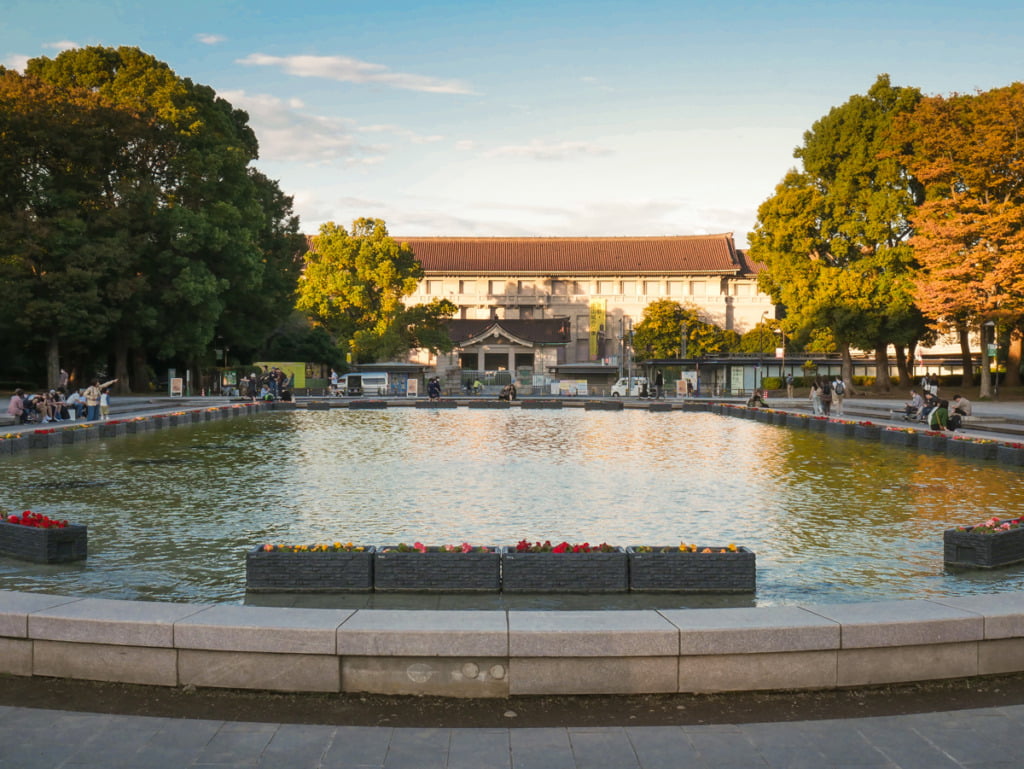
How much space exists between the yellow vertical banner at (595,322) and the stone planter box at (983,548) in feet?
289

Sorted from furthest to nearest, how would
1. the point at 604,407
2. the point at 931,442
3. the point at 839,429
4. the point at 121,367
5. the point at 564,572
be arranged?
the point at 121,367 < the point at 604,407 < the point at 839,429 < the point at 931,442 < the point at 564,572

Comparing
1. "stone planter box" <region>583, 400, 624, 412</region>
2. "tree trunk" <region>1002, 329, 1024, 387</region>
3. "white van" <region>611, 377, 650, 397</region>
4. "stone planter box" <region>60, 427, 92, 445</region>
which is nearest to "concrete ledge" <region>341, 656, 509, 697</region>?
"stone planter box" <region>60, 427, 92, 445</region>

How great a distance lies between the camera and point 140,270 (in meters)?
45.7

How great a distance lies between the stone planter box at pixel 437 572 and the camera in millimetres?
8367

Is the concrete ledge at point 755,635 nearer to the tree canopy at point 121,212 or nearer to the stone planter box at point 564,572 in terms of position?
the stone planter box at point 564,572

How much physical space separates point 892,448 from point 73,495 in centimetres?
1960

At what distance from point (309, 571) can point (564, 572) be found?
7.87 ft

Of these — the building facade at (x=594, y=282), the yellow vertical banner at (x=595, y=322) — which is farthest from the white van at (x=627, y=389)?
the building facade at (x=594, y=282)

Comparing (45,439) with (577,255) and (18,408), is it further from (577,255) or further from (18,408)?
(577,255)

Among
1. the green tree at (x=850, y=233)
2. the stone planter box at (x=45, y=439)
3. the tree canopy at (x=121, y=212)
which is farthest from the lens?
the green tree at (x=850, y=233)

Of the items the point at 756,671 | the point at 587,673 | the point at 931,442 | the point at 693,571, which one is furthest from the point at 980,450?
the point at 587,673

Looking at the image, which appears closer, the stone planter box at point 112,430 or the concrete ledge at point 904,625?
the concrete ledge at point 904,625

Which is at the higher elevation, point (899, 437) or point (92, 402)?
point (92, 402)

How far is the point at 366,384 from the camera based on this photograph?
60.7 meters
